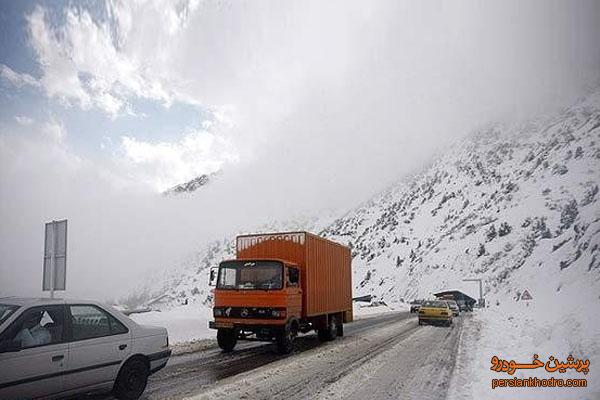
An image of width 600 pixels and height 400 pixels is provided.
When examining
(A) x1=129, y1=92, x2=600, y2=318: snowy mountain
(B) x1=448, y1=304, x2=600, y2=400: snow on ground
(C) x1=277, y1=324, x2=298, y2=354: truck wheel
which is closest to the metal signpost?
(C) x1=277, y1=324, x2=298, y2=354: truck wheel

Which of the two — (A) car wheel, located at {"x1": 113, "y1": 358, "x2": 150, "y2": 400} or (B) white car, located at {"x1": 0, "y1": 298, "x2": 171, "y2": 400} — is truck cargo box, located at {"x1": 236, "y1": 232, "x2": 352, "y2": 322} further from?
(A) car wheel, located at {"x1": 113, "y1": 358, "x2": 150, "y2": 400}

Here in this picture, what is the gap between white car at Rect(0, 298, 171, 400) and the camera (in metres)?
5.48

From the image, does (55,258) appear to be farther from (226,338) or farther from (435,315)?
(435,315)

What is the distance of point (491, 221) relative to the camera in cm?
6919

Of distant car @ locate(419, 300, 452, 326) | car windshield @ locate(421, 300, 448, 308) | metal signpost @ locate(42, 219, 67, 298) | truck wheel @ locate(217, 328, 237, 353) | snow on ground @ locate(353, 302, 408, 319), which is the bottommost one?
snow on ground @ locate(353, 302, 408, 319)

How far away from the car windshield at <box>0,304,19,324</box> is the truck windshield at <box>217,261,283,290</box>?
709cm

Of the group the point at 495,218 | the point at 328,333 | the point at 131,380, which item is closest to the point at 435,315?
the point at 328,333

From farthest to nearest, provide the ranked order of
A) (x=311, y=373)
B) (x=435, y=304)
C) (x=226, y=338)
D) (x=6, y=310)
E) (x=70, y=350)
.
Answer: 1. (x=435, y=304)
2. (x=226, y=338)
3. (x=311, y=373)
4. (x=70, y=350)
5. (x=6, y=310)

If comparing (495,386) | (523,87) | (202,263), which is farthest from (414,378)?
(523,87)

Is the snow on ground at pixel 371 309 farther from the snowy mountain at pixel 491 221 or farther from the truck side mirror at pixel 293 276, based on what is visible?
the truck side mirror at pixel 293 276

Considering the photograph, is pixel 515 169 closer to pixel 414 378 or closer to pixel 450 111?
pixel 450 111

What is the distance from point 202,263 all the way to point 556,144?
81841 millimetres

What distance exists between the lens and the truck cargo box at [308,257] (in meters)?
14.2

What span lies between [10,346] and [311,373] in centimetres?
580
